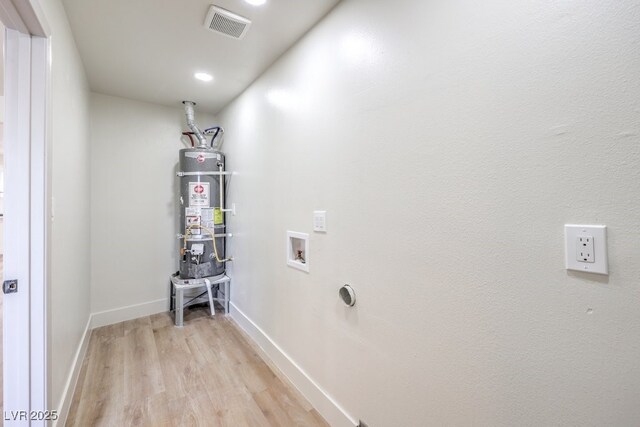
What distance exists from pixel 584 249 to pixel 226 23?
2.12m

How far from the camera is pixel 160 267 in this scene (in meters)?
3.22

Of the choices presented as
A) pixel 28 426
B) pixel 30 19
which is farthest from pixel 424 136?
pixel 28 426

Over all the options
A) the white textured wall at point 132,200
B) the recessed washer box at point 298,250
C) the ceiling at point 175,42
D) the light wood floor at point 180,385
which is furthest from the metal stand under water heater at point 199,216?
the recessed washer box at point 298,250

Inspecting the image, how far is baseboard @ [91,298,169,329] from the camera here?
2.86 m

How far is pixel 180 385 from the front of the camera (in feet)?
6.33

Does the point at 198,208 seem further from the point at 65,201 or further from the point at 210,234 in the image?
the point at 65,201

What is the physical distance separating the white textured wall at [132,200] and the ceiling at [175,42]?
356mm

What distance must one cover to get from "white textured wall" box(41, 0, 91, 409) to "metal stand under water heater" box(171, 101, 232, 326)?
0.84m

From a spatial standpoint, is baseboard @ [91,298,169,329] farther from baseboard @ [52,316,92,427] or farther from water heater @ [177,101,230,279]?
water heater @ [177,101,230,279]

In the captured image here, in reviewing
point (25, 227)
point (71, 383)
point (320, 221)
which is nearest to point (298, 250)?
point (320, 221)

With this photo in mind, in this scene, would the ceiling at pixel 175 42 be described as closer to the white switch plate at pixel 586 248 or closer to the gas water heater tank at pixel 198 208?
the gas water heater tank at pixel 198 208

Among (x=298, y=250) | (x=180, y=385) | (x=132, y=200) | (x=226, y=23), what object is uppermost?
(x=226, y=23)

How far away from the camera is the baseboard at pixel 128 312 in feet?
9.38

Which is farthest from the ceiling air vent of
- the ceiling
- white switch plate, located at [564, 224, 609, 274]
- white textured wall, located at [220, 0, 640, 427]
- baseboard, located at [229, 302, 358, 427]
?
baseboard, located at [229, 302, 358, 427]
